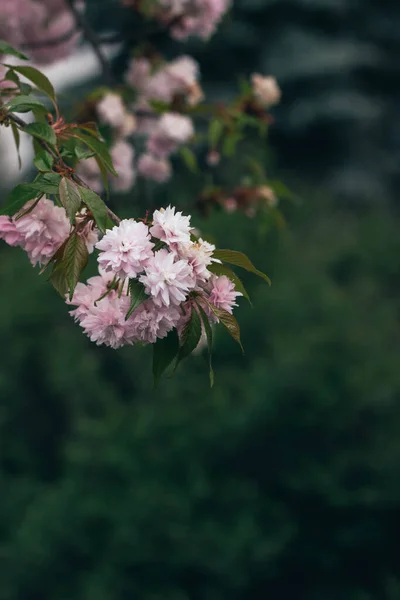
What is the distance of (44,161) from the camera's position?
97 cm

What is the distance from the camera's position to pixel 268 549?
11.3ft

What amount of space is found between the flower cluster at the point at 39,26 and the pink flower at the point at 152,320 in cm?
153

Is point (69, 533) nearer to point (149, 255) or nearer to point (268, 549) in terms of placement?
point (268, 549)

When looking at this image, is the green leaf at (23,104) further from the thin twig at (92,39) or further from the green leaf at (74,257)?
the thin twig at (92,39)

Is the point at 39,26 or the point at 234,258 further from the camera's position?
the point at 39,26

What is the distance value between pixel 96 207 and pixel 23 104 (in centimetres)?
21

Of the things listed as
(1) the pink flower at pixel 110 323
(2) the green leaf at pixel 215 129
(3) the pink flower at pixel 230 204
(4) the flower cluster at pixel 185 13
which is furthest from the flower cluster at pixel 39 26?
(1) the pink flower at pixel 110 323

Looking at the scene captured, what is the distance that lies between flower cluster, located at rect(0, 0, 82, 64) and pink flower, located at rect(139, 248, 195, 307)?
1541mm

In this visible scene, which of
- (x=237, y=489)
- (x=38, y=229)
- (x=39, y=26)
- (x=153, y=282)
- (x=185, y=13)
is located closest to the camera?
(x=153, y=282)

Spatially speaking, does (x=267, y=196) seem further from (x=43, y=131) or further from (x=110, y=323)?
(x=110, y=323)

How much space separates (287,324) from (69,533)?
1.50 meters

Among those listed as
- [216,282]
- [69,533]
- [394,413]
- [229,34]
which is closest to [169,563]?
[69,533]

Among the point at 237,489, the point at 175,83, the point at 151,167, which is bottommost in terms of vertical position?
the point at 237,489

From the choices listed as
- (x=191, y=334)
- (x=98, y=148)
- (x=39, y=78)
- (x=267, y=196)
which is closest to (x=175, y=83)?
(x=267, y=196)
